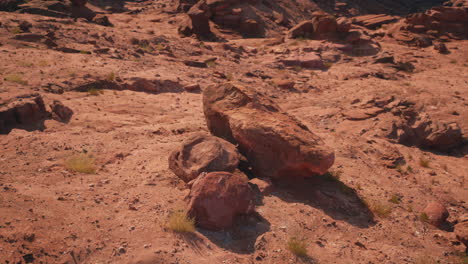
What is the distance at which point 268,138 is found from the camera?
657cm

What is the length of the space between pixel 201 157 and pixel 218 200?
3.69 ft

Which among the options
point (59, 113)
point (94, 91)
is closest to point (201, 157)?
point (59, 113)

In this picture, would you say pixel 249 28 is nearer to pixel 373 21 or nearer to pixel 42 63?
pixel 373 21

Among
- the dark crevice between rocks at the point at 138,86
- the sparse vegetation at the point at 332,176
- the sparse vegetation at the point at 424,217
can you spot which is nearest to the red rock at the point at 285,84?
the dark crevice between rocks at the point at 138,86

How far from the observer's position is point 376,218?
6.69m

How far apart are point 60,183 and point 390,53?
1923 cm

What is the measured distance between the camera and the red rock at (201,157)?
5.99 m

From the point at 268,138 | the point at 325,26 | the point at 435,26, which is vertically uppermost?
the point at 268,138

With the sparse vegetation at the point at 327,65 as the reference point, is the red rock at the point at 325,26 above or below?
above

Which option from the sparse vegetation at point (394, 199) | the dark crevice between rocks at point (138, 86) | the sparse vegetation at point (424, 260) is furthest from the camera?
the dark crevice between rocks at point (138, 86)

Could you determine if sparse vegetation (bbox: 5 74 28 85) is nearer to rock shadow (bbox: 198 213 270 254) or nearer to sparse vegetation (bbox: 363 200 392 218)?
rock shadow (bbox: 198 213 270 254)

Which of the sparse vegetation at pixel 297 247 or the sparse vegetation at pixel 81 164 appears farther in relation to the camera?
the sparse vegetation at pixel 81 164

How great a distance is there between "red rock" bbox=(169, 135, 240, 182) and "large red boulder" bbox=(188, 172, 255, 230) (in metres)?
0.48

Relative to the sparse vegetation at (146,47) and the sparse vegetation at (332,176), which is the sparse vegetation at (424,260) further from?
the sparse vegetation at (146,47)
